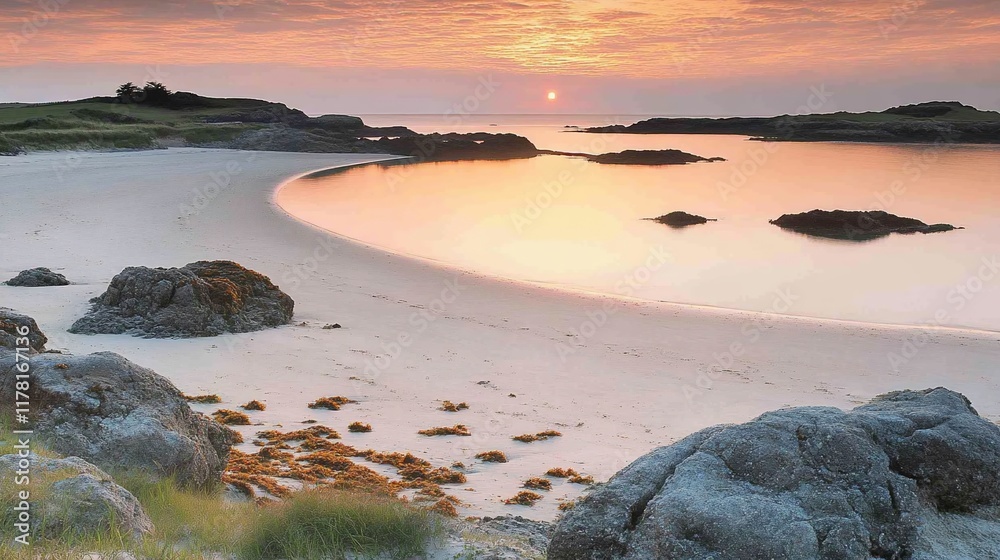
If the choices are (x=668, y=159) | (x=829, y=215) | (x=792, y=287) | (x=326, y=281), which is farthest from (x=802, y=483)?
(x=668, y=159)

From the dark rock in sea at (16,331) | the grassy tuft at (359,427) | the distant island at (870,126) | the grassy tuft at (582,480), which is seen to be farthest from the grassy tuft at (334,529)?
the distant island at (870,126)

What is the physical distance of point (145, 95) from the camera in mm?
101688

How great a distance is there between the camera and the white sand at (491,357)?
10359mm

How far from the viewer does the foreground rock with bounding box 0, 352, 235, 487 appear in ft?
21.2

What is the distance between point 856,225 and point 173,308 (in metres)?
29.2

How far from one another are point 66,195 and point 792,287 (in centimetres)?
2886

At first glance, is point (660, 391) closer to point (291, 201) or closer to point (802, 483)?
point (802, 483)

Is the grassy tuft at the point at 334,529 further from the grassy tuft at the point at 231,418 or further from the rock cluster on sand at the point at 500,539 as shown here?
the grassy tuft at the point at 231,418

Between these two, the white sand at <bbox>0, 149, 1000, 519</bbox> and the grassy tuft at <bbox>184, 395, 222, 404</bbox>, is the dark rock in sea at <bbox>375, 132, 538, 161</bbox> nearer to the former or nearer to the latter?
the white sand at <bbox>0, 149, 1000, 519</bbox>

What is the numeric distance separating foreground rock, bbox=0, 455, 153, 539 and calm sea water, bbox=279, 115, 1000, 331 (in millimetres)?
17078

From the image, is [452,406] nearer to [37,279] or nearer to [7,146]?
[37,279]

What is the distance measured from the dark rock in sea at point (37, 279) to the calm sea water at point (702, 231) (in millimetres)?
11751

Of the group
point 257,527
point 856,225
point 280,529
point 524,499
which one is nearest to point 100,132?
point 856,225

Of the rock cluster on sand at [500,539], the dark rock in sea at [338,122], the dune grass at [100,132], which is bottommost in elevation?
the rock cluster on sand at [500,539]
